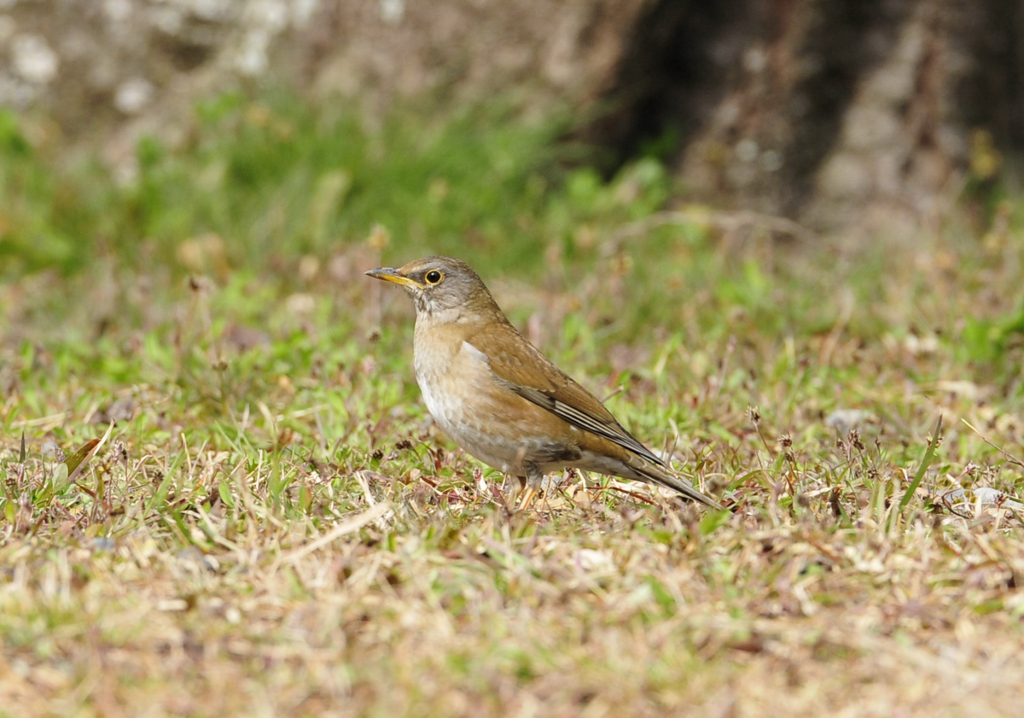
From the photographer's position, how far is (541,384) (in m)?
5.32

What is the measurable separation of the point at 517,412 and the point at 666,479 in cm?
71

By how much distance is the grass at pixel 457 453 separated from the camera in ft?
10.7

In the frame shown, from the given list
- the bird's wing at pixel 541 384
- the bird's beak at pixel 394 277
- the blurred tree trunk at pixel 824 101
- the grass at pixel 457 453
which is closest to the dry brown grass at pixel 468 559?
the grass at pixel 457 453

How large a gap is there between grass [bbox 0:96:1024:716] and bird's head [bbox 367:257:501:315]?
547 mm

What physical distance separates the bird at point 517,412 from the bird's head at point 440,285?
0.10 meters

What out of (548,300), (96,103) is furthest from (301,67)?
(548,300)

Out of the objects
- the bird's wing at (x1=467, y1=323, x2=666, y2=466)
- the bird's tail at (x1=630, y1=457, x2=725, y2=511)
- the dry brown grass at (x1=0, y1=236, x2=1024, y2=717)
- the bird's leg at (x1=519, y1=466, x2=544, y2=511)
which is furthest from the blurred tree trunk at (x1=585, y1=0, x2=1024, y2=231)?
the bird's tail at (x1=630, y1=457, x2=725, y2=511)

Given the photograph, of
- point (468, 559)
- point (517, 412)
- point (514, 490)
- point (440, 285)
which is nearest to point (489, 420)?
point (517, 412)

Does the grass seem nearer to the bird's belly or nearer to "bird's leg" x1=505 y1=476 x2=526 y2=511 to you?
"bird's leg" x1=505 y1=476 x2=526 y2=511

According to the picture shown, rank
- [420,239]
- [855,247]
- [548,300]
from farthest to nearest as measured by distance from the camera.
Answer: [855,247], [420,239], [548,300]

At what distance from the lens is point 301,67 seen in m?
9.88

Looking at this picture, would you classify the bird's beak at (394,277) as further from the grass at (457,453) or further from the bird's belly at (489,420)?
the bird's belly at (489,420)

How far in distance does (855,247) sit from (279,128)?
4.27 m

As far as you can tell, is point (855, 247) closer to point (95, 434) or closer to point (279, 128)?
point (279, 128)
